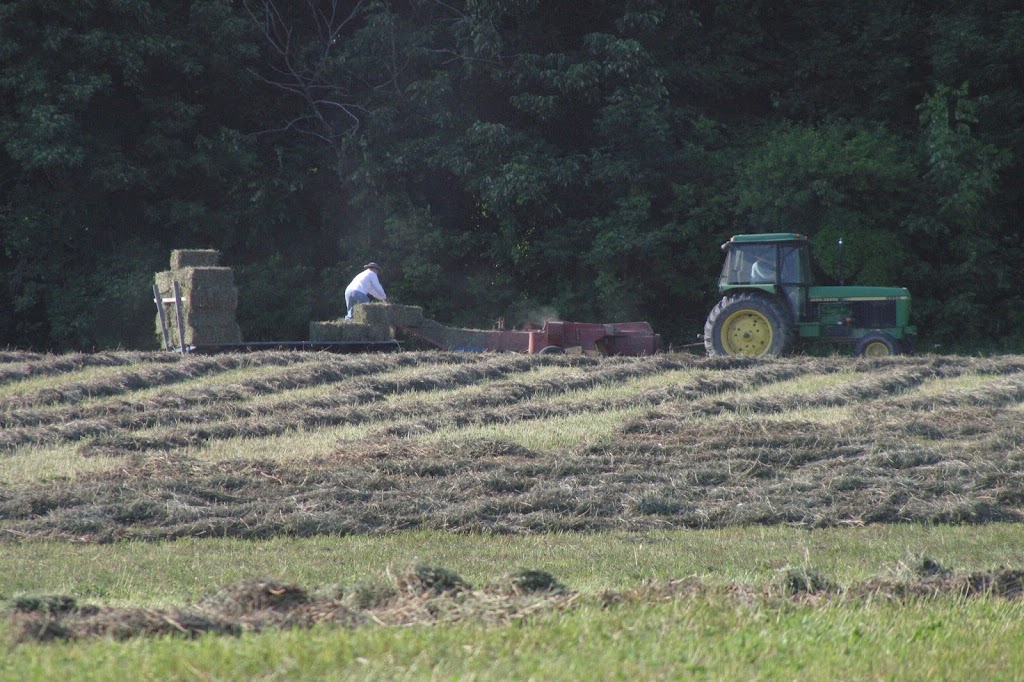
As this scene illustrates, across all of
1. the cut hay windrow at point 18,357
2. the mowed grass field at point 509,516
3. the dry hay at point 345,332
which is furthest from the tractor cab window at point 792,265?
the cut hay windrow at point 18,357

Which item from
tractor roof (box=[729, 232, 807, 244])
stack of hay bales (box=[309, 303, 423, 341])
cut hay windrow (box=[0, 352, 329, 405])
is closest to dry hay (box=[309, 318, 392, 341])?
stack of hay bales (box=[309, 303, 423, 341])

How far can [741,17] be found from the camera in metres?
31.2

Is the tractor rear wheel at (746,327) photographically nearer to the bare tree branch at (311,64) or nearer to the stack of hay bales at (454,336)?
the stack of hay bales at (454,336)

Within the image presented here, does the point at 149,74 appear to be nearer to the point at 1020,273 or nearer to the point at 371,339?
the point at 371,339

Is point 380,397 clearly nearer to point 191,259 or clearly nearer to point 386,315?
point 386,315

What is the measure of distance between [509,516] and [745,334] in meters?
11.8

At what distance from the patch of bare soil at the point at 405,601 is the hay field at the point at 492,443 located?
3062 mm

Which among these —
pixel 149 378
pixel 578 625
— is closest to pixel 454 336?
pixel 149 378

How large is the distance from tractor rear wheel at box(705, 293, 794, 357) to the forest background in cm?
610

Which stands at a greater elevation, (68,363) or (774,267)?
(774,267)

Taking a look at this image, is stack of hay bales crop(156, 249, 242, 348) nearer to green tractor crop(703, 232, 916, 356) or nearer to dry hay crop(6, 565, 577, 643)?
green tractor crop(703, 232, 916, 356)

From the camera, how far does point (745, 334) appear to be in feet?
67.1

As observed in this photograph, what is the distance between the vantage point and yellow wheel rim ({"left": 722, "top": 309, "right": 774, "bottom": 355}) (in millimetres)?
20359

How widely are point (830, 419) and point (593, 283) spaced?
15.2 metres
